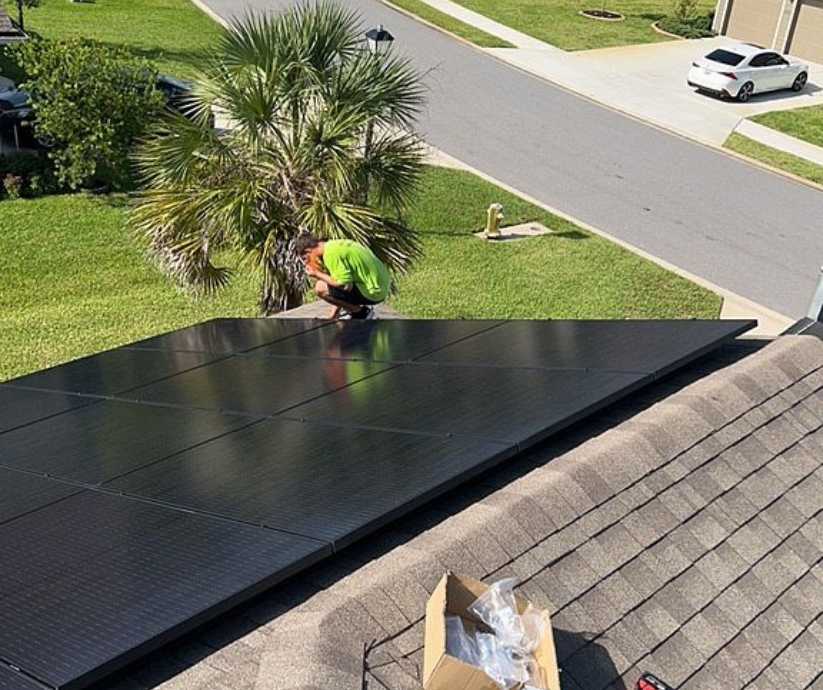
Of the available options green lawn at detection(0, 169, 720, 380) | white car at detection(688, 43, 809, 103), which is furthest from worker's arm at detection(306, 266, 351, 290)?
white car at detection(688, 43, 809, 103)

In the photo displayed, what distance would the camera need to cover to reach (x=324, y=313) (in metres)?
11.1

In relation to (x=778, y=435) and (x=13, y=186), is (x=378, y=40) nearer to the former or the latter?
(x=13, y=186)

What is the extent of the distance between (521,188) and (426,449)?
17809 millimetres

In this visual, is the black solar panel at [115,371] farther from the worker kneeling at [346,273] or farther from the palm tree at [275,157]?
the palm tree at [275,157]

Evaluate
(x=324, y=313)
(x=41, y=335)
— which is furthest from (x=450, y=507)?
(x=41, y=335)

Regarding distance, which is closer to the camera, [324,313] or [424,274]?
[324,313]

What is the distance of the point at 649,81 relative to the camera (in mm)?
32219

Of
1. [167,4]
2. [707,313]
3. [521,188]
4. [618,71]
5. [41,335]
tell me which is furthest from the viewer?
[167,4]

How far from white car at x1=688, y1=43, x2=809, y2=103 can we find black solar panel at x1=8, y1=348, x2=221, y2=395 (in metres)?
26.1

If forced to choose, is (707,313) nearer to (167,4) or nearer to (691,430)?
(691,430)

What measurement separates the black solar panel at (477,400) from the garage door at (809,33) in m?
35.8

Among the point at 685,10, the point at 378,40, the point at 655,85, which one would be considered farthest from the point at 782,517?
the point at 685,10

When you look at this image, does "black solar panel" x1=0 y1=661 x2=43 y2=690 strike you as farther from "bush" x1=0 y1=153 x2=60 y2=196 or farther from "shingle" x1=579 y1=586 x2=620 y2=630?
"bush" x1=0 y1=153 x2=60 y2=196

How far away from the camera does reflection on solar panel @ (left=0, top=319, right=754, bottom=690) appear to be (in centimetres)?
Result: 384
